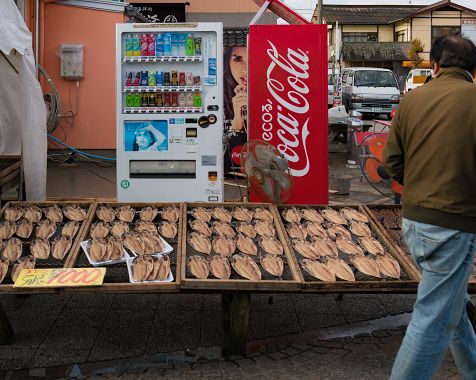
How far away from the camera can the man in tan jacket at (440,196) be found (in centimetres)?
282

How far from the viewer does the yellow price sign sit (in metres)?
3.71

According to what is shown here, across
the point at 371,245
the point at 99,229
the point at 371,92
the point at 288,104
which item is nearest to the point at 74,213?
the point at 99,229

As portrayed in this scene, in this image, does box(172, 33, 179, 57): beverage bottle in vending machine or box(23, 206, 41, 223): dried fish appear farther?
box(172, 33, 179, 57): beverage bottle in vending machine

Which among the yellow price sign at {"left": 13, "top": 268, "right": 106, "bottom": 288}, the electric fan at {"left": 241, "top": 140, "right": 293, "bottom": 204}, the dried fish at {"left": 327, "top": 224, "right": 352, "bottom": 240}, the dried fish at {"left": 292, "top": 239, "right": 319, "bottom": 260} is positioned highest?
the electric fan at {"left": 241, "top": 140, "right": 293, "bottom": 204}

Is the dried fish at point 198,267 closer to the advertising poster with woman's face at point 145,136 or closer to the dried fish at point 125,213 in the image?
the dried fish at point 125,213

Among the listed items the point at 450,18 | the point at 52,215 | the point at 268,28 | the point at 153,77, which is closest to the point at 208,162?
the point at 153,77

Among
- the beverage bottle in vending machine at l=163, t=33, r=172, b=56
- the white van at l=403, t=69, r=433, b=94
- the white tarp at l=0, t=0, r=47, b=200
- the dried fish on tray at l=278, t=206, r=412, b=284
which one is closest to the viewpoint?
the dried fish on tray at l=278, t=206, r=412, b=284

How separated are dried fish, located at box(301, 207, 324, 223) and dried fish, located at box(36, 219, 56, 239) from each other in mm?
2161

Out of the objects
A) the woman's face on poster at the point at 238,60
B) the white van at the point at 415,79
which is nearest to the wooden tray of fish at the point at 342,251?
the woman's face on poster at the point at 238,60

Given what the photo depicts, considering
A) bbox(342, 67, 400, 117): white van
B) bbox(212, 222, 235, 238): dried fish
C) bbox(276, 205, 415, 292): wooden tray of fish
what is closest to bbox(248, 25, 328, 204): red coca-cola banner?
bbox(276, 205, 415, 292): wooden tray of fish

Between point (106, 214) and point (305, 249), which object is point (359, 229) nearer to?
point (305, 249)

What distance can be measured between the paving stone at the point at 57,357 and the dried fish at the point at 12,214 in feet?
3.81

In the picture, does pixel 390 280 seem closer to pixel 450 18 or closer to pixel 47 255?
pixel 47 255

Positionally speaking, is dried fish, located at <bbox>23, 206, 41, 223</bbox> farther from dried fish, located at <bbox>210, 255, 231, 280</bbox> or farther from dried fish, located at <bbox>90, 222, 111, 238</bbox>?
dried fish, located at <bbox>210, 255, 231, 280</bbox>
